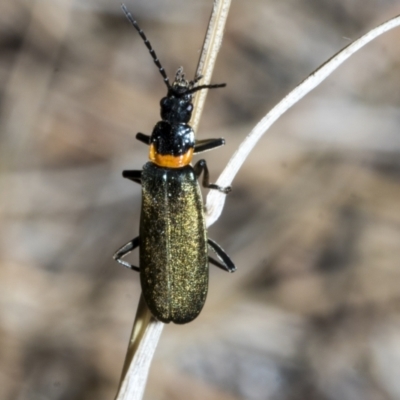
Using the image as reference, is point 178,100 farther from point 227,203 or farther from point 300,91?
point 227,203

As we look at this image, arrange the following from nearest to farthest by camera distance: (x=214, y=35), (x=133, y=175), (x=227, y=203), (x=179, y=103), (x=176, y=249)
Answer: (x=214, y=35) < (x=176, y=249) < (x=179, y=103) < (x=133, y=175) < (x=227, y=203)

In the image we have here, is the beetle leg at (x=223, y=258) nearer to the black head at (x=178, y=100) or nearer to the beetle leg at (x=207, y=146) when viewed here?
the beetle leg at (x=207, y=146)

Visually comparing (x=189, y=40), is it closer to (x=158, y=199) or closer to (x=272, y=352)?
(x=158, y=199)

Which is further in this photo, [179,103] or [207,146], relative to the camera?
[207,146]

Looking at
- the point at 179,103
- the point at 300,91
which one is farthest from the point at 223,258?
the point at 300,91

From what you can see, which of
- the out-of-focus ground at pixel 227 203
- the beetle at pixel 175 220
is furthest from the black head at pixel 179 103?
the out-of-focus ground at pixel 227 203

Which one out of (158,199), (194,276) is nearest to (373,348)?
(194,276)

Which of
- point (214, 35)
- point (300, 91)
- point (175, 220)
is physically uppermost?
point (214, 35)
